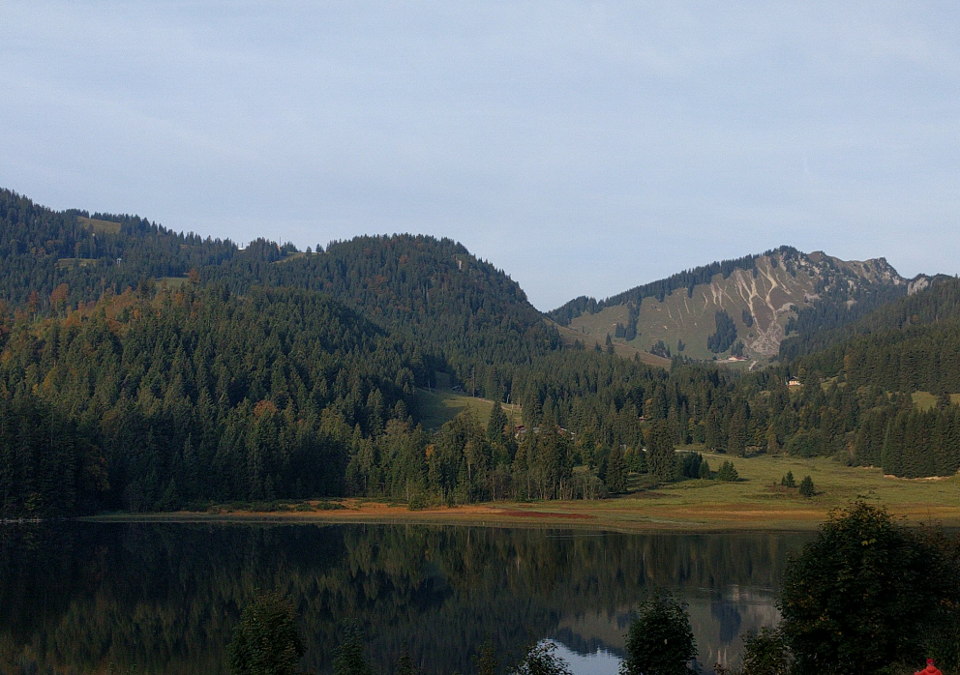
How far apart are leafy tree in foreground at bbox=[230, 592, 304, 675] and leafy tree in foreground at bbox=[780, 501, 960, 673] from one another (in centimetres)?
1923

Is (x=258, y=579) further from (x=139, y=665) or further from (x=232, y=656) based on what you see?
(x=232, y=656)

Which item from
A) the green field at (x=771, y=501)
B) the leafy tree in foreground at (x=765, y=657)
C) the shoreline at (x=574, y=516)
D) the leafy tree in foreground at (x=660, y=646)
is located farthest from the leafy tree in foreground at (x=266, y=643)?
the green field at (x=771, y=501)

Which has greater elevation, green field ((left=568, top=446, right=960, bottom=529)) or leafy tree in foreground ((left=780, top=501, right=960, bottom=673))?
leafy tree in foreground ((left=780, top=501, right=960, bottom=673))

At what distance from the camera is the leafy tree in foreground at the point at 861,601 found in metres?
35.1

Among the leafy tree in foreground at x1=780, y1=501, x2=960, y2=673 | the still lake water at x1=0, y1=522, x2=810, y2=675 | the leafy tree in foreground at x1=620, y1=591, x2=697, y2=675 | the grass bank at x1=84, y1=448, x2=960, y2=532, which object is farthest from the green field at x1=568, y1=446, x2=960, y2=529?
the leafy tree in foreground at x1=620, y1=591, x2=697, y2=675

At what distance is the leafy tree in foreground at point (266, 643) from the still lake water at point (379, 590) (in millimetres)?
19252

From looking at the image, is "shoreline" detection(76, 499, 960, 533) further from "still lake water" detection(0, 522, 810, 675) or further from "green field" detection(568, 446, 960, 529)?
"still lake water" detection(0, 522, 810, 675)

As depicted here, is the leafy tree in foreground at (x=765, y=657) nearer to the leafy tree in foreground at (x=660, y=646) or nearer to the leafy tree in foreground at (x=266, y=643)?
the leafy tree in foreground at (x=660, y=646)

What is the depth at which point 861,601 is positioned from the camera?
35.7 meters

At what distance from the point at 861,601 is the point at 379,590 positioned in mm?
52151

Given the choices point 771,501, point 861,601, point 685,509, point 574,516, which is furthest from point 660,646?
point 771,501

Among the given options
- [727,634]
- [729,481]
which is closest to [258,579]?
[727,634]

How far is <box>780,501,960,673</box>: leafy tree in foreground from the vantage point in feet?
115

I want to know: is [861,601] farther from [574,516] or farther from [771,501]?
[771,501]
